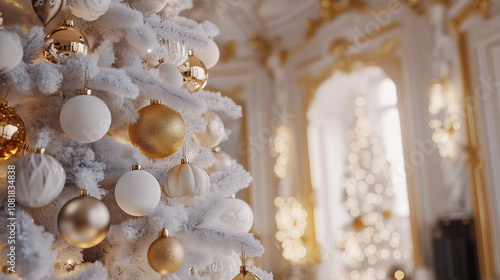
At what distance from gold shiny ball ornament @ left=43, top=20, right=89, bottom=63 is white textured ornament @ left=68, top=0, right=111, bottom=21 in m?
0.03

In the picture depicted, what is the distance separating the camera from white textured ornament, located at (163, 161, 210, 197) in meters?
0.79

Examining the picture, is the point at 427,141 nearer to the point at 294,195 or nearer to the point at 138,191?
the point at 294,195

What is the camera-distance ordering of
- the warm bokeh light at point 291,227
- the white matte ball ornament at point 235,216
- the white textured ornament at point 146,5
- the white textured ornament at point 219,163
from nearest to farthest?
the white textured ornament at point 146,5, the white matte ball ornament at point 235,216, the white textured ornament at point 219,163, the warm bokeh light at point 291,227

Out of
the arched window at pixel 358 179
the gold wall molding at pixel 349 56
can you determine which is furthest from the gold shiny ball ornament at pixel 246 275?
the arched window at pixel 358 179

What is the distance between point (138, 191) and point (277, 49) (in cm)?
429

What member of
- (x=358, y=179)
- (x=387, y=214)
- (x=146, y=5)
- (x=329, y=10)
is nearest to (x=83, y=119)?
(x=146, y=5)

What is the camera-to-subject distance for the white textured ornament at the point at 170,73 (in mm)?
914

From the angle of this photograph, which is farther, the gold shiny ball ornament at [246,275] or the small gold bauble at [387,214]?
the small gold bauble at [387,214]

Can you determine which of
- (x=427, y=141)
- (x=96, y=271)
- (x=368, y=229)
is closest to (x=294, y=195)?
(x=368, y=229)

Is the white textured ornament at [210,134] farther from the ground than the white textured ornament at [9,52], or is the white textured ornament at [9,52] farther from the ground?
the white textured ornament at [9,52]

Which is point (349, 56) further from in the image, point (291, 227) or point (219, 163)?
point (219, 163)

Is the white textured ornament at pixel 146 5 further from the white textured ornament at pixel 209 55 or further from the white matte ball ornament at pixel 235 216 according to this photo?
the white matte ball ornament at pixel 235 216

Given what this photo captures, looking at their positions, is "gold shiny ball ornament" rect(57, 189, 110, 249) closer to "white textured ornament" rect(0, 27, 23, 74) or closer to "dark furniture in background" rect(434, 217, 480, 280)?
"white textured ornament" rect(0, 27, 23, 74)

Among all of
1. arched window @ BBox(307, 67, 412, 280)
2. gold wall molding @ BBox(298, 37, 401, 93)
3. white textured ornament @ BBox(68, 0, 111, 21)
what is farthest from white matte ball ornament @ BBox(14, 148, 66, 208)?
arched window @ BBox(307, 67, 412, 280)
